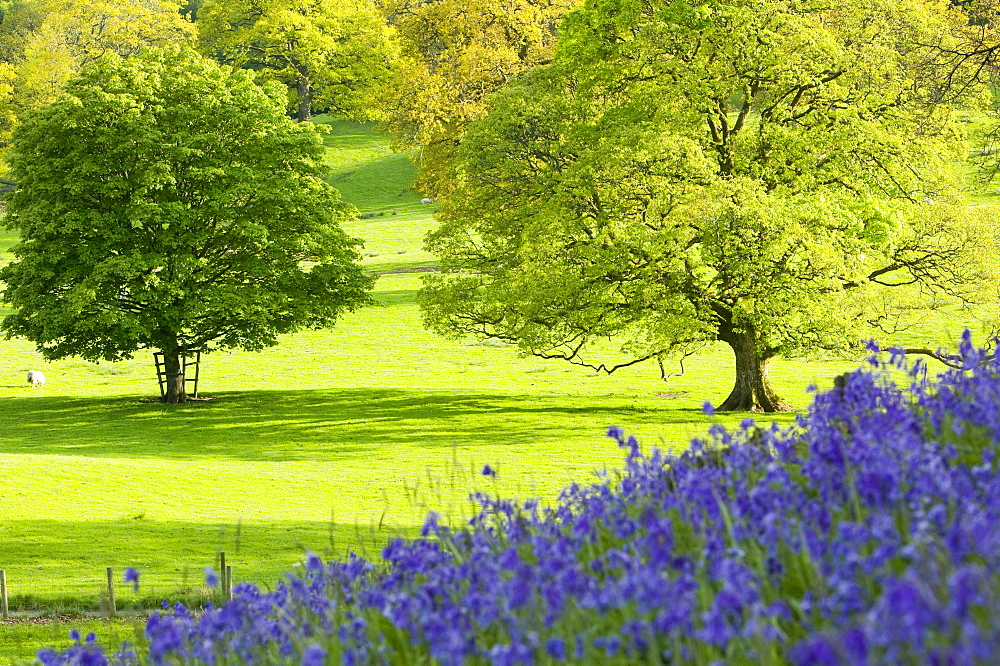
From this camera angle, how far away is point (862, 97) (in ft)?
102

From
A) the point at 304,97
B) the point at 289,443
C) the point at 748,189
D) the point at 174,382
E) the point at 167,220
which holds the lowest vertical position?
the point at 289,443

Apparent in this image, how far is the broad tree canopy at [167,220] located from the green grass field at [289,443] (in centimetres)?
332

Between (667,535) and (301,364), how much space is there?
45.1 m

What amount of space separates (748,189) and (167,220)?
1895 cm

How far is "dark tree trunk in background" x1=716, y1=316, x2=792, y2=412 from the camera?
33125 mm

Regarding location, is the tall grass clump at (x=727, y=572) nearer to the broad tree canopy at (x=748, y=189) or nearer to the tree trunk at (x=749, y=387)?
the broad tree canopy at (x=748, y=189)

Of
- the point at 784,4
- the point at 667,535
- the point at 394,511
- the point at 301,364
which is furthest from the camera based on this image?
the point at 301,364

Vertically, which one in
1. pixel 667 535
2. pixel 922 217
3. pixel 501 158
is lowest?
pixel 667 535

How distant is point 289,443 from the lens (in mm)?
32500

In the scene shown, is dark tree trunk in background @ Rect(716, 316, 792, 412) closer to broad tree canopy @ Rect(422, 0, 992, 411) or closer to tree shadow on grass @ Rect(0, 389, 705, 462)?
broad tree canopy @ Rect(422, 0, 992, 411)

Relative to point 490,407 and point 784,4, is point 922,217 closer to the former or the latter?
point 784,4

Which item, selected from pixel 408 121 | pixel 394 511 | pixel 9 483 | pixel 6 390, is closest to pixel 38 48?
pixel 408 121

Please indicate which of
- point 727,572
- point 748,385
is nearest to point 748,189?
point 748,385

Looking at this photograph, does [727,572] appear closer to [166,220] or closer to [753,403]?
[753,403]
